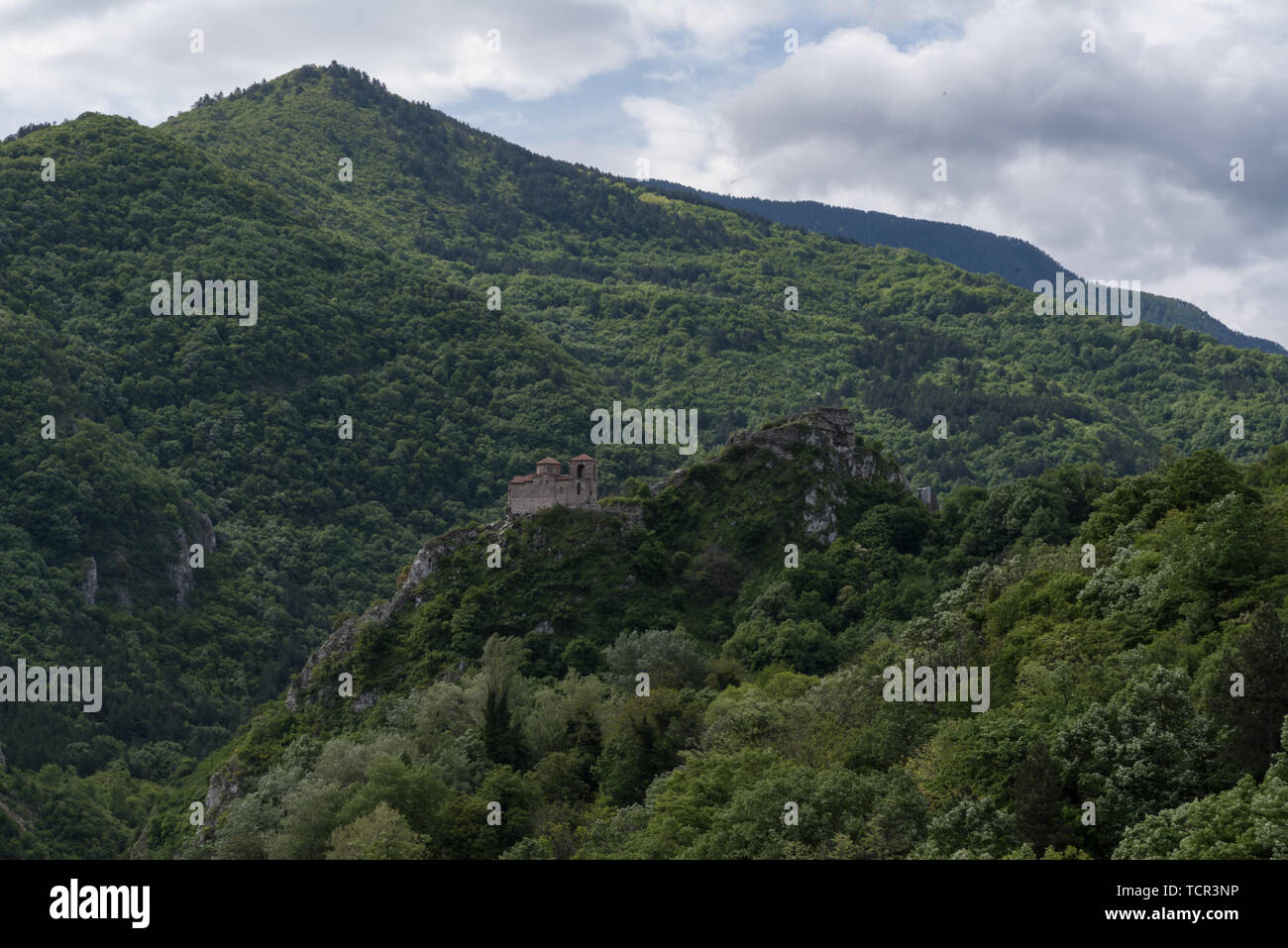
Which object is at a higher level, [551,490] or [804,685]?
[551,490]

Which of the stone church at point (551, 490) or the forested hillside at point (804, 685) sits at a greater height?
the stone church at point (551, 490)

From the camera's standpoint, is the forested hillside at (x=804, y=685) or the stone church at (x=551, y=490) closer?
the forested hillside at (x=804, y=685)

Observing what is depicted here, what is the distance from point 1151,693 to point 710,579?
195 ft

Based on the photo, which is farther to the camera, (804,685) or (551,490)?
(551,490)

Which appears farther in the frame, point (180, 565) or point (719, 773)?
point (180, 565)

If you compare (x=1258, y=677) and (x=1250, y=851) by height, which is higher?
(x=1258, y=677)

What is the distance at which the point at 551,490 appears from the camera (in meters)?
113

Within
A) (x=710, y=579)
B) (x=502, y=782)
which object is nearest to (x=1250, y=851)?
(x=502, y=782)

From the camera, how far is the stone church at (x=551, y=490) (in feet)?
370

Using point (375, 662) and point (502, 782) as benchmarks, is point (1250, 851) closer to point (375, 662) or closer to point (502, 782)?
point (502, 782)

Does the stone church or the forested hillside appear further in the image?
the stone church

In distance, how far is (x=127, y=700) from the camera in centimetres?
15850

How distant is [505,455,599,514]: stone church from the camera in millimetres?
112625

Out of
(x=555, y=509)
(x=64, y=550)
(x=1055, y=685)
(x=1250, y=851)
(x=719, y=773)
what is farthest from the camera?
(x=64, y=550)
